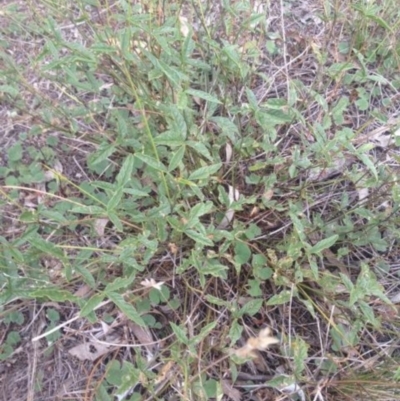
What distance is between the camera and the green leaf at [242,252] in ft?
5.27

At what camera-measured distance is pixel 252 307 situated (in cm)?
152

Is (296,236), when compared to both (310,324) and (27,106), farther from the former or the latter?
(27,106)

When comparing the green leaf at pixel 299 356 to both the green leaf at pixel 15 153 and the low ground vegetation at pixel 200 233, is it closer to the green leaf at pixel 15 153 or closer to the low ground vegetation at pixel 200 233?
the low ground vegetation at pixel 200 233

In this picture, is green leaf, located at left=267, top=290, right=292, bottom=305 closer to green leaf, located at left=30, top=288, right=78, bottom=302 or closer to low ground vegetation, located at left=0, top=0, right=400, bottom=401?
low ground vegetation, located at left=0, top=0, right=400, bottom=401

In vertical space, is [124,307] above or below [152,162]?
below

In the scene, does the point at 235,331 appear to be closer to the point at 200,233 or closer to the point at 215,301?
the point at 215,301

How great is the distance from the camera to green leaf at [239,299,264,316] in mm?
1508

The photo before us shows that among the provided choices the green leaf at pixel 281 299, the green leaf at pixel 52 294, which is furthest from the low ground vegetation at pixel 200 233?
the green leaf at pixel 52 294

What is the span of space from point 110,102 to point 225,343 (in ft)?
3.51

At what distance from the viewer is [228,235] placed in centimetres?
152

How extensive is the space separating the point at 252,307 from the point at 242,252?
19 cm

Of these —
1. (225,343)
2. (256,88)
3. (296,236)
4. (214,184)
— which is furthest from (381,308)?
(256,88)

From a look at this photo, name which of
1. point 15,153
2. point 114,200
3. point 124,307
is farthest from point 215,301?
point 15,153

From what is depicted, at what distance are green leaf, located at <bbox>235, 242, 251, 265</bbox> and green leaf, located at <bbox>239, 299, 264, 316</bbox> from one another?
0.46 feet
